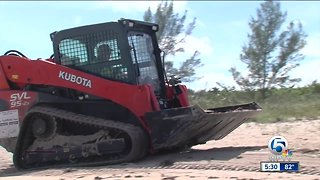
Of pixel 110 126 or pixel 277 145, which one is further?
pixel 110 126

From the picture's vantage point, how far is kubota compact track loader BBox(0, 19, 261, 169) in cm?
938

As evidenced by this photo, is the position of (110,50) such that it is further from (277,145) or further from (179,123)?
(277,145)

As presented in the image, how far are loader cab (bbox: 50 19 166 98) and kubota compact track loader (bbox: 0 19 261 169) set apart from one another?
0.02 meters

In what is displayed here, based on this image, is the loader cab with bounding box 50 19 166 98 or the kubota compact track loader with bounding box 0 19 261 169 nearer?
the kubota compact track loader with bounding box 0 19 261 169

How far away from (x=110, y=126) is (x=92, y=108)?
2.18 feet

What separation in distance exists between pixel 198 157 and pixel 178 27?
818 inches

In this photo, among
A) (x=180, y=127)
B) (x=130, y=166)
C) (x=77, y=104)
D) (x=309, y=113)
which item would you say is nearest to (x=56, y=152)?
(x=77, y=104)

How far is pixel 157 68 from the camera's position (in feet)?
35.4

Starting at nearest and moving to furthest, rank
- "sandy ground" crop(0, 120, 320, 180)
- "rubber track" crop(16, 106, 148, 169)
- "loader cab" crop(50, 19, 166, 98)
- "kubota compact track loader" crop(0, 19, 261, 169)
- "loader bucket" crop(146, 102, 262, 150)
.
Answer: "sandy ground" crop(0, 120, 320, 180), "loader bucket" crop(146, 102, 262, 150), "rubber track" crop(16, 106, 148, 169), "kubota compact track loader" crop(0, 19, 261, 169), "loader cab" crop(50, 19, 166, 98)

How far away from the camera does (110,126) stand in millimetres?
9430

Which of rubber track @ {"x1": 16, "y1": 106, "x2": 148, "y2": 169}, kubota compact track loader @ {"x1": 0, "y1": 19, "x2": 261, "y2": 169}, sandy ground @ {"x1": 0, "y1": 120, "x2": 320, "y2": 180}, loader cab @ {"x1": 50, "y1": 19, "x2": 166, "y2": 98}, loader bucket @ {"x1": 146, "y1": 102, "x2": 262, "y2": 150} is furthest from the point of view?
loader cab @ {"x1": 50, "y1": 19, "x2": 166, "y2": 98}

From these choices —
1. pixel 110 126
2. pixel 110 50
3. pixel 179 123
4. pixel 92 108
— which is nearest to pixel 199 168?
pixel 179 123

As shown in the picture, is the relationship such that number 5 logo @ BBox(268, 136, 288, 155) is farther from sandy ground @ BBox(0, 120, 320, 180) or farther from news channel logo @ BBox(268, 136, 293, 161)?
sandy ground @ BBox(0, 120, 320, 180)

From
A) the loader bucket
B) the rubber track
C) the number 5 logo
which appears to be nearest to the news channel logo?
the number 5 logo
